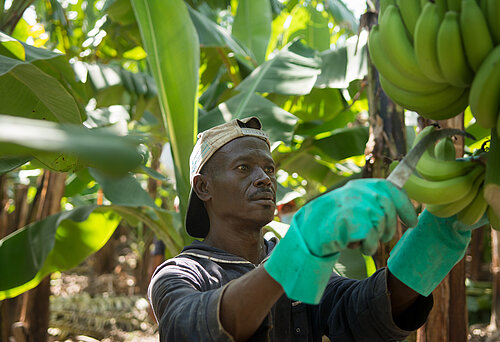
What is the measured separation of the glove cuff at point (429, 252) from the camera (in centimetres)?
127

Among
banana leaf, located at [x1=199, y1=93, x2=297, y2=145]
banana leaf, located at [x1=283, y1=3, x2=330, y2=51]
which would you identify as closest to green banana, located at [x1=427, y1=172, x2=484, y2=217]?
banana leaf, located at [x1=199, y1=93, x2=297, y2=145]

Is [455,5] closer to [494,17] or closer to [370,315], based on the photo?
[494,17]

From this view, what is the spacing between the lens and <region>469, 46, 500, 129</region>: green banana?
924 mm

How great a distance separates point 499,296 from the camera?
4.72 metres

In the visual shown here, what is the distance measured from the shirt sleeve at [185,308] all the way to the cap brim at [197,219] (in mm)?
378

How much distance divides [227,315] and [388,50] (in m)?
0.67

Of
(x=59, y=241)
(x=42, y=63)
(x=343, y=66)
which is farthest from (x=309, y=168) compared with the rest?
(x=42, y=63)

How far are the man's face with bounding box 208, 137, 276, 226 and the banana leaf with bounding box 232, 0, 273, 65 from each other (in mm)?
2355

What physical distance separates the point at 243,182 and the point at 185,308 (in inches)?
18.5

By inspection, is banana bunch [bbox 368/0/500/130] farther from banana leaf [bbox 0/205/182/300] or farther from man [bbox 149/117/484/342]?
banana leaf [bbox 0/205/182/300]

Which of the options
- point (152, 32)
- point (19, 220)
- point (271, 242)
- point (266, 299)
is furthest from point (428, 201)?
point (19, 220)

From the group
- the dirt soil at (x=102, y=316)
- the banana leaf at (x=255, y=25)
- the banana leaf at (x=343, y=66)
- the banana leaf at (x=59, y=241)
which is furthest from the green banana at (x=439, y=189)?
the dirt soil at (x=102, y=316)

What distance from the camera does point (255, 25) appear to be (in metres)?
3.91

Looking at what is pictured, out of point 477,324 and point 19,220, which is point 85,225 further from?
point 477,324
